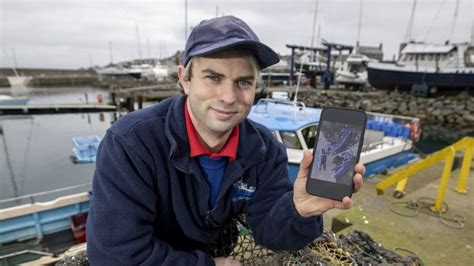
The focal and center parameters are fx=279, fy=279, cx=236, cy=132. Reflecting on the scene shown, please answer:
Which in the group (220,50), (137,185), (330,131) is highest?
(220,50)

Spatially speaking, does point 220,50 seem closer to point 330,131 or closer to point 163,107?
point 163,107

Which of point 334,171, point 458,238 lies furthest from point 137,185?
point 458,238

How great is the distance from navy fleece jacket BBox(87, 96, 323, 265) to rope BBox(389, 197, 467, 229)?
13.5ft

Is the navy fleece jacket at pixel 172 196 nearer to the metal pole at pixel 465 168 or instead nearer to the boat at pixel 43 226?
the metal pole at pixel 465 168

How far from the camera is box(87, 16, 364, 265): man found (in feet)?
4.46

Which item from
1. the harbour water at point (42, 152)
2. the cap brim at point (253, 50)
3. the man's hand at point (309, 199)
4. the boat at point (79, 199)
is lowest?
the harbour water at point (42, 152)

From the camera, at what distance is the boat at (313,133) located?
21.2ft

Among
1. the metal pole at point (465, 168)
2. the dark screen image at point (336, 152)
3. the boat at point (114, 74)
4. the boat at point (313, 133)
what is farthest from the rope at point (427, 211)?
the boat at point (114, 74)

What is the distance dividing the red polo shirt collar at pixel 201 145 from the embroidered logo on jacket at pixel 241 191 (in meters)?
0.18

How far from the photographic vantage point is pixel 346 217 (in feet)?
15.1

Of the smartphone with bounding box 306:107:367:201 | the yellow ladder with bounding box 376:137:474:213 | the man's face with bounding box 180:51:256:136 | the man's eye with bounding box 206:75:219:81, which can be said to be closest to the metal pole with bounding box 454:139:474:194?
the yellow ladder with bounding box 376:137:474:213

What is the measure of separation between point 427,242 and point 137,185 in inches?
170

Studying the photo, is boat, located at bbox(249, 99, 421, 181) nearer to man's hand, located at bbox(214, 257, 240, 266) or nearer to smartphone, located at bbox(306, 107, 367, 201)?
man's hand, located at bbox(214, 257, 240, 266)

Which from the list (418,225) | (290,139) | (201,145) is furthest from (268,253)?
(290,139)
